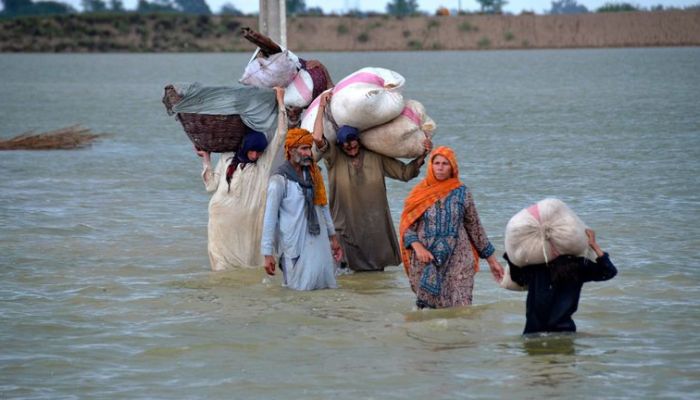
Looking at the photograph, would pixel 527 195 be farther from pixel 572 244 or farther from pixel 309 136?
pixel 572 244

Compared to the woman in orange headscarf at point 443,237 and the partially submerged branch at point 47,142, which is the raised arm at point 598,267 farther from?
the partially submerged branch at point 47,142

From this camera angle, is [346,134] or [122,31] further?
[122,31]

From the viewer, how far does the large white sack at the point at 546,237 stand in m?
6.36

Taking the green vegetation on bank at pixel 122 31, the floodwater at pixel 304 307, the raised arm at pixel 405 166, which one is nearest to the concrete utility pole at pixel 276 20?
the floodwater at pixel 304 307

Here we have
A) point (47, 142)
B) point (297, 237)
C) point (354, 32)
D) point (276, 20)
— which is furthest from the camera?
point (354, 32)

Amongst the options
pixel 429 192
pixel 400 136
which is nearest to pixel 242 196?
pixel 400 136

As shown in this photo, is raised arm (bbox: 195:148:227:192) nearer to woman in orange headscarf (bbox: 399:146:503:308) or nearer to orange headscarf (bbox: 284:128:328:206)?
orange headscarf (bbox: 284:128:328:206)

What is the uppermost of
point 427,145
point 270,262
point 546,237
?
point 427,145

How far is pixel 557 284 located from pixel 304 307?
7.88 feet

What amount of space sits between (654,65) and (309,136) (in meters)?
58.2

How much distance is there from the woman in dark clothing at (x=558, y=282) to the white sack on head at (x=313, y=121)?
2406 mm

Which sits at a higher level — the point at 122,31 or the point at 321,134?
the point at 321,134

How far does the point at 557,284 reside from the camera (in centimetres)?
654

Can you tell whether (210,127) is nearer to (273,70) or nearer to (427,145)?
(273,70)
